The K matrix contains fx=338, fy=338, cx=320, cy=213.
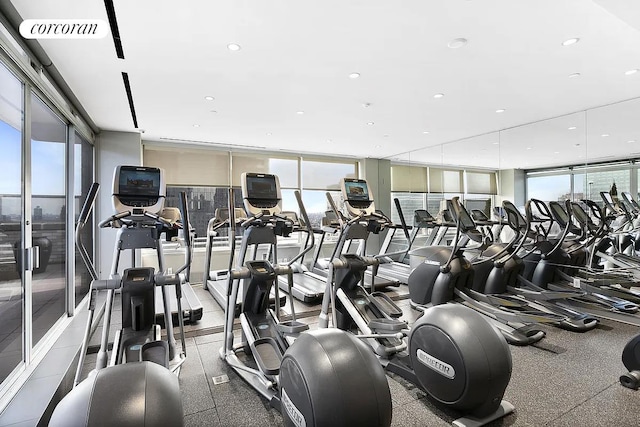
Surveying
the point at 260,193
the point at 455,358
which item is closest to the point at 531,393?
the point at 455,358

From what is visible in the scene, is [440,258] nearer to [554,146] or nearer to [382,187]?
→ [554,146]

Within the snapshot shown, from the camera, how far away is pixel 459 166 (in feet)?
23.4

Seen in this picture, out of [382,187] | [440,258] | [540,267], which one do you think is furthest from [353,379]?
[382,187]

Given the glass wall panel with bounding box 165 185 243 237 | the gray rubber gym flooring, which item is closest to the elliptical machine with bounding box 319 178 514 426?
the gray rubber gym flooring

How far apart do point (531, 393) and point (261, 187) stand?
277 centimetres

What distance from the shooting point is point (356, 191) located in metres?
4.08

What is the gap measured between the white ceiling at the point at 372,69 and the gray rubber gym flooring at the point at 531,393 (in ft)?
8.94

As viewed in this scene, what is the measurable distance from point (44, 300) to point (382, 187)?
715cm

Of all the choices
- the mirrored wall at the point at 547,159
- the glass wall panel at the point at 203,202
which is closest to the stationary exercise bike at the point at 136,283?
the glass wall panel at the point at 203,202

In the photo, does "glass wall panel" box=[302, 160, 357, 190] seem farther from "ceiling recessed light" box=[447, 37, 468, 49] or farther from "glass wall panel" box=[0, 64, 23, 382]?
"glass wall panel" box=[0, 64, 23, 382]

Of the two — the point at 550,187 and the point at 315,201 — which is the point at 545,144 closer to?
the point at 550,187

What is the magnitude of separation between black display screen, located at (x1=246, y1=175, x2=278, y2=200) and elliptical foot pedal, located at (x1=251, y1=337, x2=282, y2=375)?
1303mm

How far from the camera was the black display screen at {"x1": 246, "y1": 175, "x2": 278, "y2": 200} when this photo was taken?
10.7ft

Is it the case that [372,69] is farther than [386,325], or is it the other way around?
[372,69]
